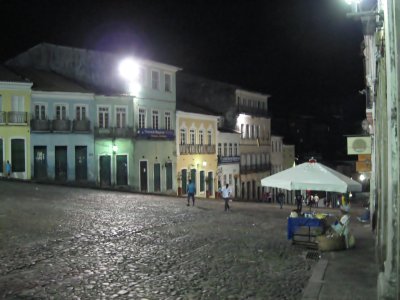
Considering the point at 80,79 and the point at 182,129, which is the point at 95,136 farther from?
the point at 182,129

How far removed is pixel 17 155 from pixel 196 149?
49.2ft

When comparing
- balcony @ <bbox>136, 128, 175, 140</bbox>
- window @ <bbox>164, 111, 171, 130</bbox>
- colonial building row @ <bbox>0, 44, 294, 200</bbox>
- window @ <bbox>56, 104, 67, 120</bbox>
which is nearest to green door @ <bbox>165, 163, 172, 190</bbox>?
colonial building row @ <bbox>0, 44, 294, 200</bbox>

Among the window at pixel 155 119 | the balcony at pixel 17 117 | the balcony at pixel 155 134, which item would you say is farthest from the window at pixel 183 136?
the balcony at pixel 17 117

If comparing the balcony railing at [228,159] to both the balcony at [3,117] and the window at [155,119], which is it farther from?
the balcony at [3,117]

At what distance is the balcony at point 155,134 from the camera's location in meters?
38.2

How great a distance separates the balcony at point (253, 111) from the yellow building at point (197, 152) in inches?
216

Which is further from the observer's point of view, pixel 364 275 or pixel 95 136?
pixel 95 136

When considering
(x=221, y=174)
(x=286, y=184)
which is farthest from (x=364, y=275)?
(x=221, y=174)

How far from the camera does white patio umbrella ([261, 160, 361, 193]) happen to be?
1291cm

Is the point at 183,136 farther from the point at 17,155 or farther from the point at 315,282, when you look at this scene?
the point at 315,282

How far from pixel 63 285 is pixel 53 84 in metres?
29.4

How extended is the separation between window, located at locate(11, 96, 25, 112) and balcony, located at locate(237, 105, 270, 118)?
23.0 metres

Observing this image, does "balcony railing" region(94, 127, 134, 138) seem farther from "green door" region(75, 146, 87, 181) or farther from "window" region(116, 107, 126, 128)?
"green door" region(75, 146, 87, 181)

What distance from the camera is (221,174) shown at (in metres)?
47.6
